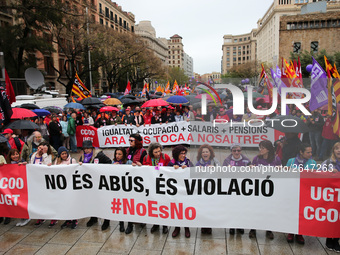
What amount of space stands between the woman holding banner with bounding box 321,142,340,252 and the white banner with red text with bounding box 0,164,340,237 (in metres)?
0.13

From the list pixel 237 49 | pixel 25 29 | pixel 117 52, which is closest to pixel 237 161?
pixel 25 29

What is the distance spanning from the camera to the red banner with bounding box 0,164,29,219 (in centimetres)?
495

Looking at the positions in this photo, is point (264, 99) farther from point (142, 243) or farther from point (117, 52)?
point (117, 52)

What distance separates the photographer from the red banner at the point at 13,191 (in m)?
4.95

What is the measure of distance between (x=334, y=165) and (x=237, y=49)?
167m

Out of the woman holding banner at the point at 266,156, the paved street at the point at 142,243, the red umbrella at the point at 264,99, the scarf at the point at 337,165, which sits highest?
the red umbrella at the point at 264,99

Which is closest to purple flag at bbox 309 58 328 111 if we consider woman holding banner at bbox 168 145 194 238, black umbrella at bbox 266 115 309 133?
black umbrella at bbox 266 115 309 133

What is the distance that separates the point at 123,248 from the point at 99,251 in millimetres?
351

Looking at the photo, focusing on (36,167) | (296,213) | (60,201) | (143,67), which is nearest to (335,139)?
(296,213)

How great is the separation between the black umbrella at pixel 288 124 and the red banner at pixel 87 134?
7.82 metres

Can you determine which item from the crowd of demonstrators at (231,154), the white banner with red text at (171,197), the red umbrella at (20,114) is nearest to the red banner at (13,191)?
the white banner with red text at (171,197)

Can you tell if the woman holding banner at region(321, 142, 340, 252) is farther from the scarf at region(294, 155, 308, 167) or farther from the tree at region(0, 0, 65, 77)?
the tree at region(0, 0, 65, 77)

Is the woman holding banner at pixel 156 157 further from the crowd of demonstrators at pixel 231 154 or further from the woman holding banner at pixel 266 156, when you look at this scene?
the woman holding banner at pixel 266 156

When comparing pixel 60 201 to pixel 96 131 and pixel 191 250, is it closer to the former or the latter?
pixel 191 250
